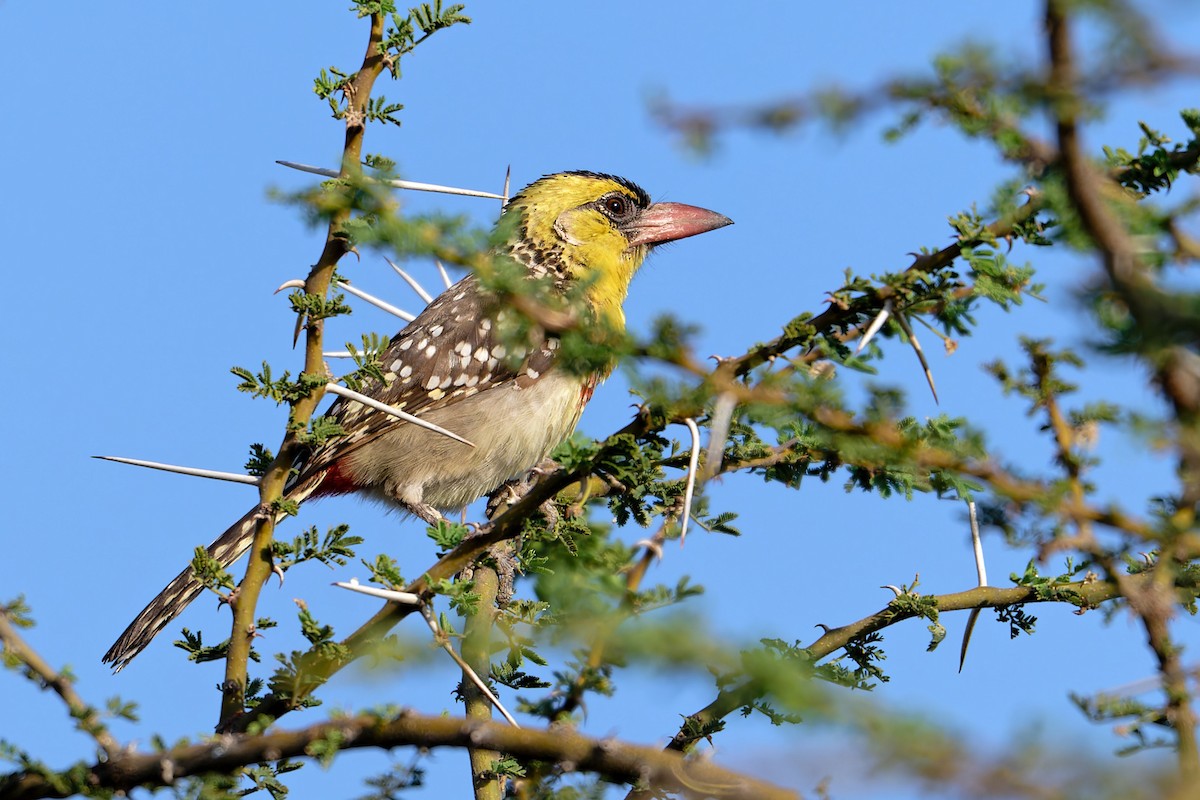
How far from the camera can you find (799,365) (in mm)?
2641

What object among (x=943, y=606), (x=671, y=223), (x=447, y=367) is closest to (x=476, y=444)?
(x=447, y=367)

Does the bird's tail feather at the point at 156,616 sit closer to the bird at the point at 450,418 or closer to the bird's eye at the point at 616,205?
the bird at the point at 450,418

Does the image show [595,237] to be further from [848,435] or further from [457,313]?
[848,435]

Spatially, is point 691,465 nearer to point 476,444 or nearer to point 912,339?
point 912,339

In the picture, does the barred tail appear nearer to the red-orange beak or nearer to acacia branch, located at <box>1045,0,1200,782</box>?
the red-orange beak

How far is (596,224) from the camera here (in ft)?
23.9

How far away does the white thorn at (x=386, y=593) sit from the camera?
3.01 metres

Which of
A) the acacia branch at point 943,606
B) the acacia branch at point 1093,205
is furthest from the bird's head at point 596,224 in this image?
the acacia branch at point 1093,205

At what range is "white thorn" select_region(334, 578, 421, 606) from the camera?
301cm

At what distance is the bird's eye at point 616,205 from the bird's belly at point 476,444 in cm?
143

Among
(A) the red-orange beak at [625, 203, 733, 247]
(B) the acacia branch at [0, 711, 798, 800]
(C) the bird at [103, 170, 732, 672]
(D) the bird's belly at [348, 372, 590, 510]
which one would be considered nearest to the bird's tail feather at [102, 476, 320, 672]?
(C) the bird at [103, 170, 732, 672]

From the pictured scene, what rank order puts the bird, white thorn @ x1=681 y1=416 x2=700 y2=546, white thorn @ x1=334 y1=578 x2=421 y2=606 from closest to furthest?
white thorn @ x1=681 y1=416 x2=700 y2=546 < white thorn @ x1=334 y1=578 x2=421 y2=606 < the bird

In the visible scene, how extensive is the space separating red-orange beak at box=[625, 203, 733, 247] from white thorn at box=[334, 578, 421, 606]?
429 centimetres

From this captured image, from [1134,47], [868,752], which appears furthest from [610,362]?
[1134,47]
